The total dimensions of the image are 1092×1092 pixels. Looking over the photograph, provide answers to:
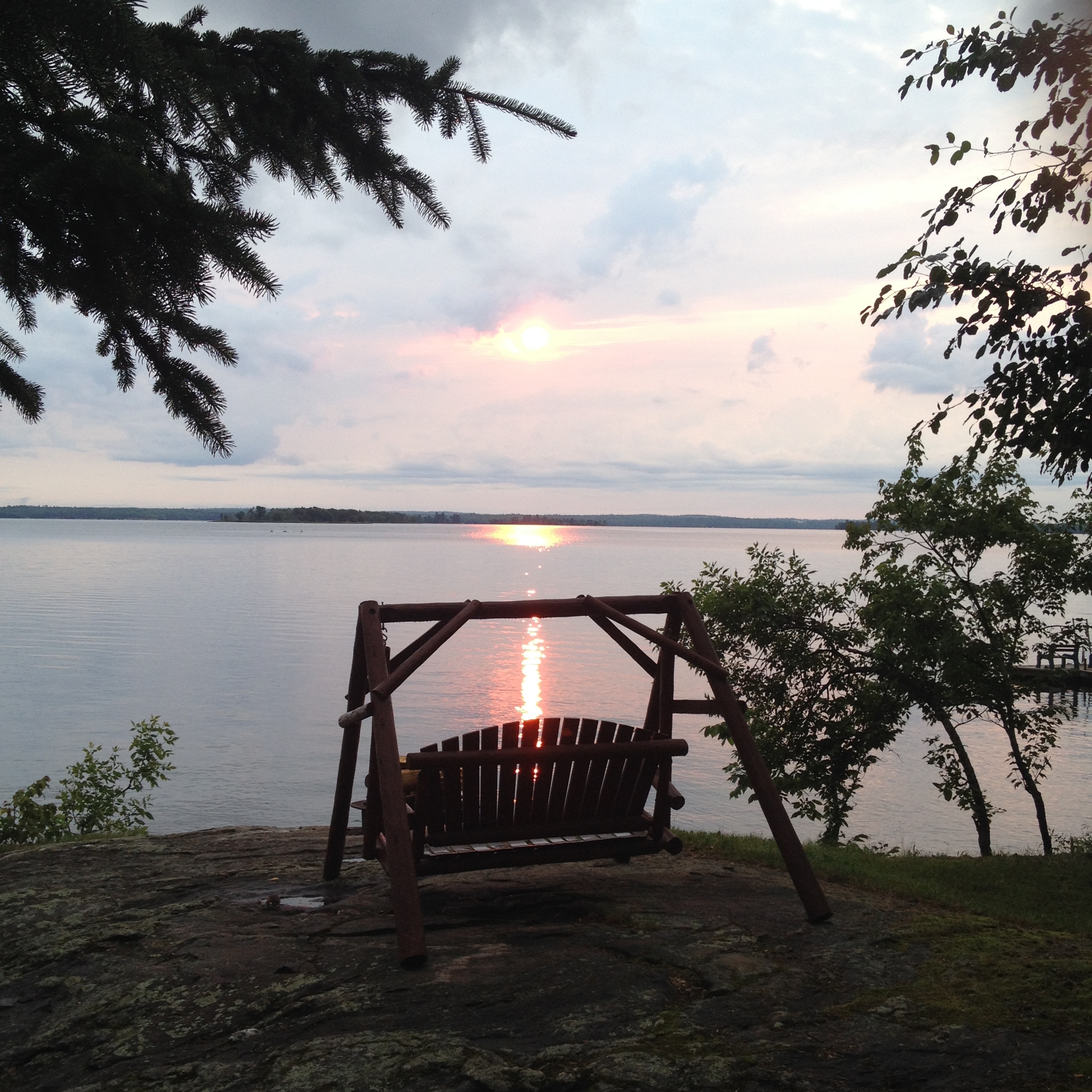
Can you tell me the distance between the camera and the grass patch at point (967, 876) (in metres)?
7.32

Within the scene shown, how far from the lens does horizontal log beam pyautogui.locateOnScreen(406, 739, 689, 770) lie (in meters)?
5.50

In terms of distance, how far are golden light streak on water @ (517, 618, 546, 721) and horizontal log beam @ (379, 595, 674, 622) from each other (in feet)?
61.0

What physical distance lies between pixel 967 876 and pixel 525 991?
793cm

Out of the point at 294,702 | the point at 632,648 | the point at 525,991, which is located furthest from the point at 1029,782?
the point at 294,702

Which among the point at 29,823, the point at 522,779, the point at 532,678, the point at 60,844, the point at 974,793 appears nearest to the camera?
the point at 522,779

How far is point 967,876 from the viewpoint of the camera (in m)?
10.8

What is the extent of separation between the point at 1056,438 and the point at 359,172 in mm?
5243

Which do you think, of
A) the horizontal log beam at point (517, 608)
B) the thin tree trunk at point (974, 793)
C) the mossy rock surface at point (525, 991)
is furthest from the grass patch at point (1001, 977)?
the thin tree trunk at point (974, 793)

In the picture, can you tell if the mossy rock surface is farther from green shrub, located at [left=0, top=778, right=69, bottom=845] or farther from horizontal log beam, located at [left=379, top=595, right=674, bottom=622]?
green shrub, located at [left=0, top=778, right=69, bottom=845]

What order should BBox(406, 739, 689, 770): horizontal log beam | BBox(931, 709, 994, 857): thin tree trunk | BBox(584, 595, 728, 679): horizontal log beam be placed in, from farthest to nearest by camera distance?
BBox(931, 709, 994, 857): thin tree trunk, BBox(584, 595, 728, 679): horizontal log beam, BBox(406, 739, 689, 770): horizontal log beam

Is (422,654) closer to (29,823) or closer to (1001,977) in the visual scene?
(1001,977)

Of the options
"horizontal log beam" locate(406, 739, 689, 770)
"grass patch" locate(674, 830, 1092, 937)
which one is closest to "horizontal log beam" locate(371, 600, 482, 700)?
"horizontal log beam" locate(406, 739, 689, 770)

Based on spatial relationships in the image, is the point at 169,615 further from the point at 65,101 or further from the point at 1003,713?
the point at 65,101

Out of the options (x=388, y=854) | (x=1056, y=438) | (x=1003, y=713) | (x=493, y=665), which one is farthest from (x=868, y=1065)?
(x=493, y=665)
